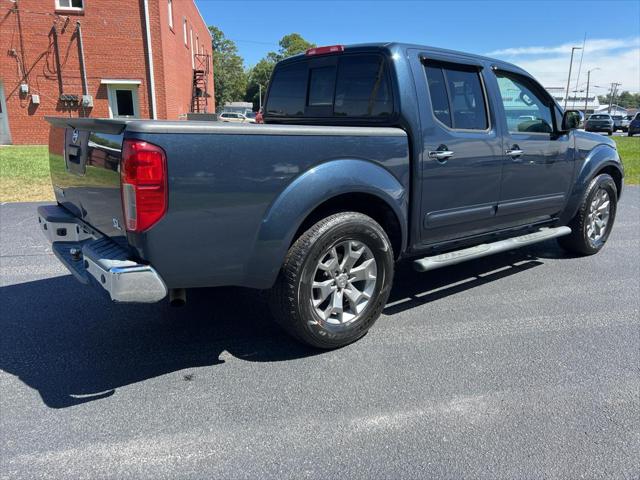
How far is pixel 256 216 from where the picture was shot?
2.89 metres

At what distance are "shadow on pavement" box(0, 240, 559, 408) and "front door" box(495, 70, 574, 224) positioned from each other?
88 cm

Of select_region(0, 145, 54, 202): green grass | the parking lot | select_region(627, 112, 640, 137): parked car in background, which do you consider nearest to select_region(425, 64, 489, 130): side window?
the parking lot

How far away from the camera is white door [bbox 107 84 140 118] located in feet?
64.6

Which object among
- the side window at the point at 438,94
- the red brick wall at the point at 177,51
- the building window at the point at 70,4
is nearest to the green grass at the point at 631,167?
the side window at the point at 438,94

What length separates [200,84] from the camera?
31719 mm

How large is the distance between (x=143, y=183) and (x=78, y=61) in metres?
19.3

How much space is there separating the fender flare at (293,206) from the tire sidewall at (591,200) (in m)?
3.38

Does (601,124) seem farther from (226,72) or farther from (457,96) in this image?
(226,72)

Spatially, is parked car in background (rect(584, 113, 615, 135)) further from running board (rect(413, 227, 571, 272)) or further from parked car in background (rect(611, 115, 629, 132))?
running board (rect(413, 227, 571, 272))

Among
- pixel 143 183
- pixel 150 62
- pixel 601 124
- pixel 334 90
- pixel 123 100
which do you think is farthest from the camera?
pixel 601 124

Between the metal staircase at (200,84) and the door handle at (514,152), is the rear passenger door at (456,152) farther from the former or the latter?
the metal staircase at (200,84)

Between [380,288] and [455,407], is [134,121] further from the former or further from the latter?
[455,407]

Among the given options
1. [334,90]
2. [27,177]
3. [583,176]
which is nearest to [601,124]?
[583,176]

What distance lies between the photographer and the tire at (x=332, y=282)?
123 inches
